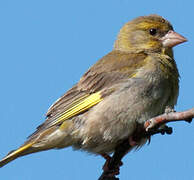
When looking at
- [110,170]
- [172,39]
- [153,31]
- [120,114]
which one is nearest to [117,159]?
[110,170]

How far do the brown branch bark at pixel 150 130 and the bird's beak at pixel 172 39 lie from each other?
1.67 metres

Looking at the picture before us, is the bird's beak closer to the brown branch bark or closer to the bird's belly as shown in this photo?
the bird's belly

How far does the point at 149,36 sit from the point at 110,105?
1.68 metres

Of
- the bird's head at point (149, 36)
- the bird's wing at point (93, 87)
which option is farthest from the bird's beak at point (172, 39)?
the bird's wing at point (93, 87)

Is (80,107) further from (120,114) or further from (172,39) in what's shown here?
(172,39)

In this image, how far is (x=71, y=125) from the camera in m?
6.05

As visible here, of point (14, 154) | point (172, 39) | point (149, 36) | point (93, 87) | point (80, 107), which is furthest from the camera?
point (149, 36)

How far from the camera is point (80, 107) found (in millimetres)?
6145

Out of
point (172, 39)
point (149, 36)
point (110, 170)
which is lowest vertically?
point (110, 170)

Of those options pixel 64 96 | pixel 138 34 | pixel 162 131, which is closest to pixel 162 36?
pixel 138 34

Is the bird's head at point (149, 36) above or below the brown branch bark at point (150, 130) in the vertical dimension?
above

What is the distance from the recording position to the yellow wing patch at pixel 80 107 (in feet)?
20.0

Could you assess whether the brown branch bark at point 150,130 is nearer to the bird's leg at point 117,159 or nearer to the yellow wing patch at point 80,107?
the bird's leg at point 117,159

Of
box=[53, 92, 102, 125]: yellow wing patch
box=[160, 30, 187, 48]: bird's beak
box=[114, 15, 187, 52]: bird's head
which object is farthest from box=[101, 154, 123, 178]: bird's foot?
box=[160, 30, 187, 48]: bird's beak
